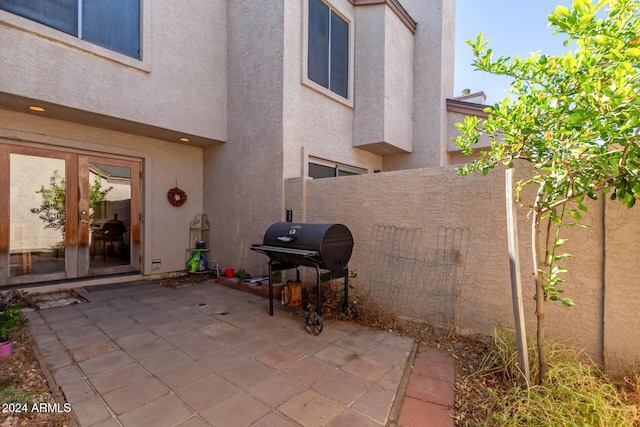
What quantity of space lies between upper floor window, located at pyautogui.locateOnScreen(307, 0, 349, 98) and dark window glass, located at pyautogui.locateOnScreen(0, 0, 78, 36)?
418 cm

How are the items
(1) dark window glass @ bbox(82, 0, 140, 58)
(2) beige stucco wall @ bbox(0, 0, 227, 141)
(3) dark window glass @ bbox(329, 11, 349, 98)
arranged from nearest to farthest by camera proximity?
(2) beige stucco wall @ bbox(0, 0, 227, 141), (1) dark window glass @ bbox(82, 0, 140, 58), (3) dark window glass @ bbox(329, 11, 349, 98)

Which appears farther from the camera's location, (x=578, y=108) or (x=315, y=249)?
(x=315, y=249)

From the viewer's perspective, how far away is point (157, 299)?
17.1 feet

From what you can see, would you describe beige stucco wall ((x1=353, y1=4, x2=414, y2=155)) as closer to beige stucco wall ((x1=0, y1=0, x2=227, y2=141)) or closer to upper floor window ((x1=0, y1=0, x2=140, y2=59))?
beige stucco wall ((x1=0, y1=0, x2=227, y2=141))

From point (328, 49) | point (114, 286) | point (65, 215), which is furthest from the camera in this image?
point (328, 49)

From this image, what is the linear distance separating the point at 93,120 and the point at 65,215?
1.93 metres

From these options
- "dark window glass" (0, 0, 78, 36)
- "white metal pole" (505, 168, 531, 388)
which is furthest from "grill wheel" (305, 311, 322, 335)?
"dark window glass" (0, 0, 78, 36)

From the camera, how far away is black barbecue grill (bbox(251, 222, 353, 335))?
3.83 metres

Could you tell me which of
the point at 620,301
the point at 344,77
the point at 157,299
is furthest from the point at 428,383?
the point at 344,77

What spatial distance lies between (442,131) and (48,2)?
8555mm

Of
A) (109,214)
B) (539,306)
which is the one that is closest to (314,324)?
(539,306)

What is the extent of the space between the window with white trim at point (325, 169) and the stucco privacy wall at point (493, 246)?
5.28 feet

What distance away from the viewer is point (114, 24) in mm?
5387

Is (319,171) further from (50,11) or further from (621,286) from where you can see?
(50,11)
